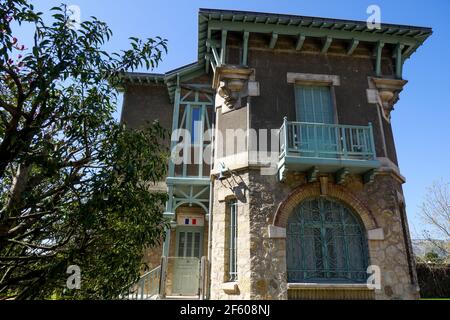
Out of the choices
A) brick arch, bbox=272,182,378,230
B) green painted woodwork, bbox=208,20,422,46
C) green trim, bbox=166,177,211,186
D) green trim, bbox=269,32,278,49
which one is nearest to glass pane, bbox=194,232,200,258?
green trim, bbox=166,177,211,186

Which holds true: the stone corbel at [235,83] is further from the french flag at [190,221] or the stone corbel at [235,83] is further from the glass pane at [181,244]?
the glass pane at [181,244]

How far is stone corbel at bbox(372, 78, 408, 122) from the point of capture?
31.1 feet

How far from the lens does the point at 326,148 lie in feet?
27.5

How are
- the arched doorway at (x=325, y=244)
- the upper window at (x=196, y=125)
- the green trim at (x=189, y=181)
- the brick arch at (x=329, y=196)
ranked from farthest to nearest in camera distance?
the upper window at (x=196, y=125) → the green trim at (x=189, y=181) → the brick arch at (x=329, y=196) → the arched doorway at (x=325, y=244)

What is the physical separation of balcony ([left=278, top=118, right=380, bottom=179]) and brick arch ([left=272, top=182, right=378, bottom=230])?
49 centimetres

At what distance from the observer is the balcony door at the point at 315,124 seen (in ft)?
26.6

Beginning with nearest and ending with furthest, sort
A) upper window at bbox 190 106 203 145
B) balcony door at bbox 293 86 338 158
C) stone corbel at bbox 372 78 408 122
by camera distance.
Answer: balcony door at bbox 293 86 338 158 < stone corbel at bbox 372 78 408 122 < upper window at bbox 190 106 203 145

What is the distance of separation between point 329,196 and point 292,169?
1.23m

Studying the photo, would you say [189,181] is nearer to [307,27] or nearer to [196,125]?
[196,125]

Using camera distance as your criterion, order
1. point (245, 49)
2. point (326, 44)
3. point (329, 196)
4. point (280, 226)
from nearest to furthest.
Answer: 1. point (280, 226)
2. point (329, 196)
3. point (245, 49)
4. point (326, 44)

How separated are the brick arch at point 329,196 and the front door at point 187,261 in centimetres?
357

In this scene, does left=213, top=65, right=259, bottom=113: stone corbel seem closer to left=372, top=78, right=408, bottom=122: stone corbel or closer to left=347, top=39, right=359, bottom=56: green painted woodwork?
left=347, top=39, right=359, bottom=56: green painted woodwork

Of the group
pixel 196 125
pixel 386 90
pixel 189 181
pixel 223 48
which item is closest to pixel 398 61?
pixel 386 90

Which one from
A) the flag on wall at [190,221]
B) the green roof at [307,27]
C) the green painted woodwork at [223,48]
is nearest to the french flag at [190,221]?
the flag on wall at [190,221]
